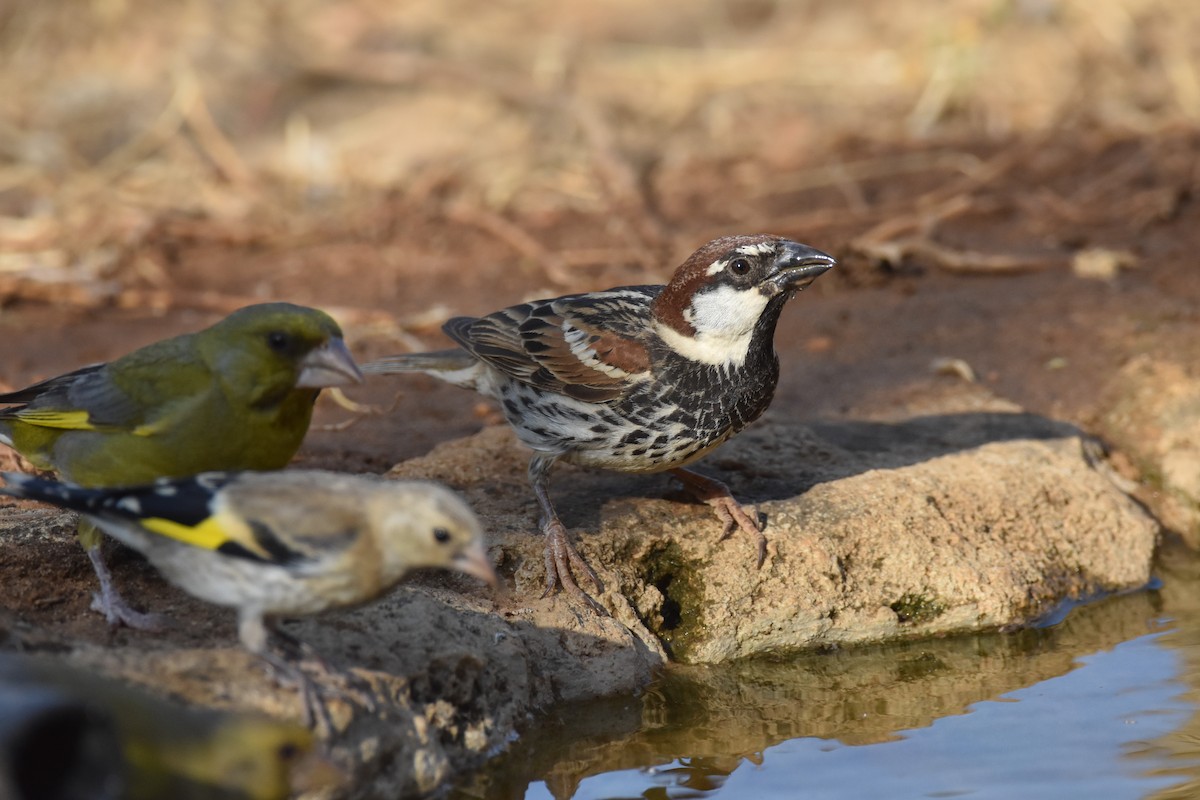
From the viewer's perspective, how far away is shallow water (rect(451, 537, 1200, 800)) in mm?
4469

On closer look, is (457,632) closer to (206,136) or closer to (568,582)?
(568,582)

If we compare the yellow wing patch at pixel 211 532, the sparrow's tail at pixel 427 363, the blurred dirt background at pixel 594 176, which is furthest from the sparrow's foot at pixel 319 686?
the sparrow's tail at pixel 427 363

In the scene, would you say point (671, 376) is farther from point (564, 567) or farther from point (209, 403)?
point (209, 403)

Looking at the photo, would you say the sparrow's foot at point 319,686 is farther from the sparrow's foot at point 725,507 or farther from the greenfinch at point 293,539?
the sparrow's foot at point 725,507

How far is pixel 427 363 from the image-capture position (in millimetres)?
6355

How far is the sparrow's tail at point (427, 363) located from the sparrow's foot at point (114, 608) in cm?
178

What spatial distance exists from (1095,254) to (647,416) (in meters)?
4.65

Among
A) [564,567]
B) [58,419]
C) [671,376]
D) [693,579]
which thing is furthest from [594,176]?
[58,419]

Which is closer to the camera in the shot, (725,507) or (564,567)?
(564,567)

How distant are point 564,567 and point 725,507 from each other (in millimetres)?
758

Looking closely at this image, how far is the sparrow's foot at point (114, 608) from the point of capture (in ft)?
15.0

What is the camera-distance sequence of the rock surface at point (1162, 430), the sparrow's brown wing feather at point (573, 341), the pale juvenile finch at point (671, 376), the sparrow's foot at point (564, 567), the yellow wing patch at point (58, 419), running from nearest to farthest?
the yellow wing patch at point (58, 419) → the sparrow's foot at point (564, 567) → the pale juvenile finch at point (671, 376) → the sparrow's brown wing feather at point (573, 341) → the rock surface at point (1162, 430)

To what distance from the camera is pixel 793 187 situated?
1114 cm

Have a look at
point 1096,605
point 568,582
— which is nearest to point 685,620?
point 568,582
